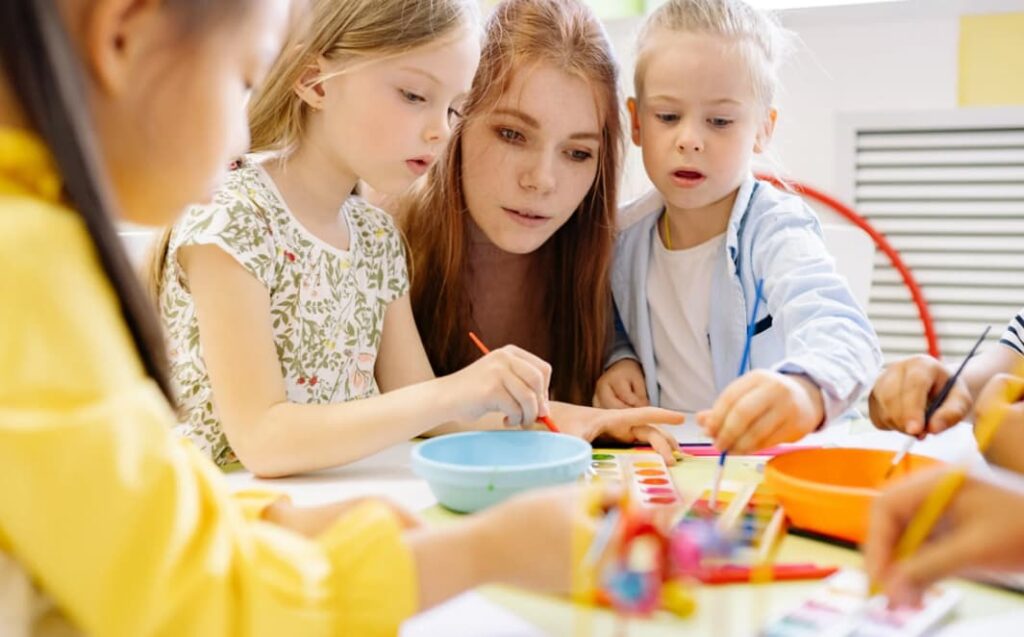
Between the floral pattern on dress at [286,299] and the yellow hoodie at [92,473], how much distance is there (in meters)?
0.53

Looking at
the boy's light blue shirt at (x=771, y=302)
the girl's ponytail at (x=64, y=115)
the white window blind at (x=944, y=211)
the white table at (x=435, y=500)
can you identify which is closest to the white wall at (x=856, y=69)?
the white window blind at (x=944, y=211)

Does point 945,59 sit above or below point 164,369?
above

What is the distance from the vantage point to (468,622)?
0.55 m

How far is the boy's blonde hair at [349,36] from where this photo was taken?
1.01m

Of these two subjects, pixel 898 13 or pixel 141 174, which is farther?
pixel 898 13

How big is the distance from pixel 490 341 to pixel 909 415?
66 centimetres

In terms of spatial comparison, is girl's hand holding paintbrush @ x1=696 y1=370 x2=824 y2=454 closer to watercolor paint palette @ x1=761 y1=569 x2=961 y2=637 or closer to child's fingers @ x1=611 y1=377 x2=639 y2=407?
watercolor paint palette @ x1=761 y1=569 x2=961 y2=637

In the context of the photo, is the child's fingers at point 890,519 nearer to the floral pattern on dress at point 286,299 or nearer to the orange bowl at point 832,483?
the orange bowl at point 832,483

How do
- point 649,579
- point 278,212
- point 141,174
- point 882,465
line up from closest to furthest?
point 649,579 → point 141,174 → point 882,465 → point 278,212

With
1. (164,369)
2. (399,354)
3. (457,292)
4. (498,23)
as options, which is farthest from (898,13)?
(164,369)

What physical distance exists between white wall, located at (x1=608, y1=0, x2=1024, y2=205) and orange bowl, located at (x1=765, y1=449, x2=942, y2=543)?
124 centimetres

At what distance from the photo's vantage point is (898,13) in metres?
2.05

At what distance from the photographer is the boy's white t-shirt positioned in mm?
1305

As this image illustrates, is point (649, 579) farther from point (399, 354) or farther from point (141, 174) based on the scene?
point (399, 354)
